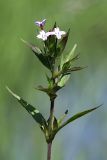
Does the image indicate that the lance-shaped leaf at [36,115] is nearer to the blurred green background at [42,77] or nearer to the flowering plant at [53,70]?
the flowering plant at [53,70]

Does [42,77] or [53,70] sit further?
[42,77]

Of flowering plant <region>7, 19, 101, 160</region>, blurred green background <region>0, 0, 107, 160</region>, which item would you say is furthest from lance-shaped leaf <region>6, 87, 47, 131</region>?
blurred green background <region>0, 0, 107, 160</region>

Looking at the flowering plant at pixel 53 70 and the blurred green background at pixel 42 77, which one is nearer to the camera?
the flowering plant at pixel 53 70

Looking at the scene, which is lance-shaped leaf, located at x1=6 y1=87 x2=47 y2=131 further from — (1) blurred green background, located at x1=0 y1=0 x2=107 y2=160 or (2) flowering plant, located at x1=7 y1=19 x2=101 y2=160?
(1) blurred green background, located at x1=0 y1=0 x2=107 y2=160

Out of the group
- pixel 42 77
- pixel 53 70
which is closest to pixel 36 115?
pixel 53 70

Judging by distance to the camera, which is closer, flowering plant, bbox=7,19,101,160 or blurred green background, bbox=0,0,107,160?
flowering plant, bbox=7,19,101,160

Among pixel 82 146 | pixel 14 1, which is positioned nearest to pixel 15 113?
pixel 82 146

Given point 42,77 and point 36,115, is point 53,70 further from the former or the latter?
point 42,77

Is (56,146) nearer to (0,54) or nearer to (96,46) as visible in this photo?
(0,54)

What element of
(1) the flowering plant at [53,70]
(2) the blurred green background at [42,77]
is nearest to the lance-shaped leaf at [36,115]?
(1) the flowering plant at [53,70]
